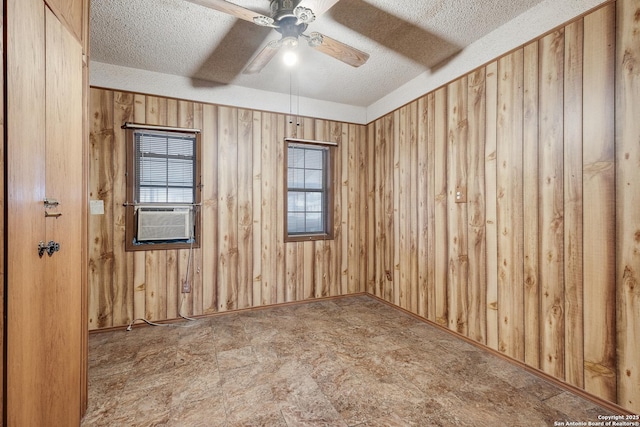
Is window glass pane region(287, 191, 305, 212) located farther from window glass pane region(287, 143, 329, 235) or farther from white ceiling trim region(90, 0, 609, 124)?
white ceiling trim region(90, 0, 609, 124)

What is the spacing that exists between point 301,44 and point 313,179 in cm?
182

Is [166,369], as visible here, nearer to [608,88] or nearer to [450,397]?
[450,397]

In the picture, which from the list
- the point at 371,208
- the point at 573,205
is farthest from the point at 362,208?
the point at 573,205

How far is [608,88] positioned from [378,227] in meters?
2.67

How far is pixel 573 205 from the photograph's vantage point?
1.93m

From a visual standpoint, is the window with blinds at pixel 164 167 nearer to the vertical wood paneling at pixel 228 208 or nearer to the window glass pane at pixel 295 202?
the vertical wood paneling at pixel 228 208

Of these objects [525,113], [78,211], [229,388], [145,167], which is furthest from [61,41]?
[525,113]

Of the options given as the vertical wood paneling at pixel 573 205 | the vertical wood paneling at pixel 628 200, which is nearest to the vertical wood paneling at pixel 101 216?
the vertical wood paneling at pixel 573 205

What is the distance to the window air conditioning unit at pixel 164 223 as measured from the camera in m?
3.07

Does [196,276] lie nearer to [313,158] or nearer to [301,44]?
[313,158]

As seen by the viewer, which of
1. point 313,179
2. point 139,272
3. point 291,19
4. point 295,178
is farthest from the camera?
point 313,179

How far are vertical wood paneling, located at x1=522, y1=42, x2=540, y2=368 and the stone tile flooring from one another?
0.29 m

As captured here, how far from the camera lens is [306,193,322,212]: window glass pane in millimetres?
4066

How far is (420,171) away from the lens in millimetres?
3277
